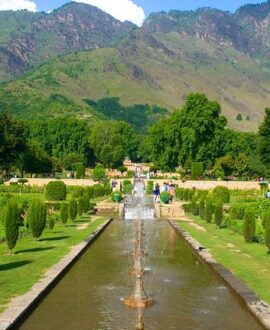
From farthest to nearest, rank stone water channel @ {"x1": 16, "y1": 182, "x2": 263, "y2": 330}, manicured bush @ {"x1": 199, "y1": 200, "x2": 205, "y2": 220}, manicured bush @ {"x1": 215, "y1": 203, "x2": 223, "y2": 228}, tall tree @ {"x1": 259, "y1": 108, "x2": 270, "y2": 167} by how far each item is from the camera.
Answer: tall tree @ {"x1": 259, "y1": 108, "x2": 270, "y2": 167} < manicured bush @ {"x1": 199, "y1": 200, "x2": 205, "y2": 220} < manicured bush @ {"x1": 215, "y1": 203, "x2": 223, "y2": 228} < stone water channel @ {"x1": 16, "y1": 182, "x2": 263, "y2": 330}

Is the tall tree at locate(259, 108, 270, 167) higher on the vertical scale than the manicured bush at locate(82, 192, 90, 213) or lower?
higher

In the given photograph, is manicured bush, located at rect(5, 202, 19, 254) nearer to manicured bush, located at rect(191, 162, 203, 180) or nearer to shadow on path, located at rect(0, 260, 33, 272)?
shadow on path, located at rect(0, 260, 33, 272)

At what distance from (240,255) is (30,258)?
5.98 metres

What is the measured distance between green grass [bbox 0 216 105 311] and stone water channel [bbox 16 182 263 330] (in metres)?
0.64

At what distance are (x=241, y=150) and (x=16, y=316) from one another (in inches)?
3055

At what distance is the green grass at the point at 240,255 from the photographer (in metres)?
10.9

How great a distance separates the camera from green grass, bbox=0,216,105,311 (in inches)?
400

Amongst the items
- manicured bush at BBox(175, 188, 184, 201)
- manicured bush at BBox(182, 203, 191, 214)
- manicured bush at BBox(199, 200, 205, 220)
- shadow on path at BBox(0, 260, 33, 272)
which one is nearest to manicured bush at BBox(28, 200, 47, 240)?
shadow on path at BBox(0, 260, 33, 272)

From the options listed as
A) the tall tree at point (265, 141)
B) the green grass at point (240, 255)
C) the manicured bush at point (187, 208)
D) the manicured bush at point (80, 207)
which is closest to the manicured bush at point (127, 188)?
the tall tree at point (265, 141)

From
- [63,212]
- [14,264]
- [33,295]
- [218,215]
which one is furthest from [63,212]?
[33,295]

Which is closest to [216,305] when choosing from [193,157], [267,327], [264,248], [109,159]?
[267,327]

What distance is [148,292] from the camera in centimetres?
1014

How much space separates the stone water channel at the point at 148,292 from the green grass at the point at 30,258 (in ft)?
2.10

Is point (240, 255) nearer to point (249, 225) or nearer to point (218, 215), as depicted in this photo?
point (249, 225)
